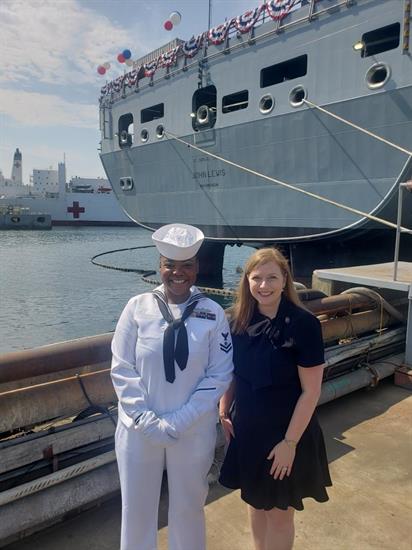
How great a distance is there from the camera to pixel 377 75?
35.9ft

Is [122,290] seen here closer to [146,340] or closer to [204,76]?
[204,76]

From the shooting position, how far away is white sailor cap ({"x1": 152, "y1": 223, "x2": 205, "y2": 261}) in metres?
1.95

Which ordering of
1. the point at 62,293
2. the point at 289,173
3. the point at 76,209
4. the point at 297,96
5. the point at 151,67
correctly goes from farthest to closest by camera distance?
the point at 76,209, the point at 151,67, the point at 62,293, the point at 289,173, the point at 297,96

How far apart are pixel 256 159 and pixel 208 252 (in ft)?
21.1

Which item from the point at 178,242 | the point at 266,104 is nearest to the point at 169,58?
the point at 266,104

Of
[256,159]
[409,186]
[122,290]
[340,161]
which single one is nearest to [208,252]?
[122,290]

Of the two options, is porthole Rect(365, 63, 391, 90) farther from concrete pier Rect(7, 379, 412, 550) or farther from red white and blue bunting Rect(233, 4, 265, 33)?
concrete pier Rect(7, 379, 412, 550)

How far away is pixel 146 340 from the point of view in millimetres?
1904

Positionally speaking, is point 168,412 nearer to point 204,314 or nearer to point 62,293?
point 204,314

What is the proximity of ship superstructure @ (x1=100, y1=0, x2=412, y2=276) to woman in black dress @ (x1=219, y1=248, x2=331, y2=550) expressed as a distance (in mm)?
9346

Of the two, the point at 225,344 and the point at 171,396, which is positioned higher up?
the point at 225,344

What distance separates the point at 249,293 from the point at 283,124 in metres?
11.7

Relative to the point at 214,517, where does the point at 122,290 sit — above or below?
below

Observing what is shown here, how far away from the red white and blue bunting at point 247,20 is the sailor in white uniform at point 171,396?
543 inches
